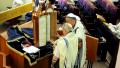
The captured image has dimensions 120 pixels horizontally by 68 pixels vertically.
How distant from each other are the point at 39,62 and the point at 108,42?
1.89m

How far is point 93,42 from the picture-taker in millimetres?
2711

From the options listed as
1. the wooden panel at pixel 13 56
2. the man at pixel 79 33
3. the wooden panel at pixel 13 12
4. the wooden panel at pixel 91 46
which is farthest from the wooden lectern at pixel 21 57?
the wooden panel at pixel 13 12

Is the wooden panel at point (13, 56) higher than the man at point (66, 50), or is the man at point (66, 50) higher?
the man at point (66, 50)

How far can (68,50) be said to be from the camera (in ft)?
7.33

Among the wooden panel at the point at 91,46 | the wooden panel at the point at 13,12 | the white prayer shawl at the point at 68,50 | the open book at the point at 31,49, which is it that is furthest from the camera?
the wooden panel at the point at 13,12

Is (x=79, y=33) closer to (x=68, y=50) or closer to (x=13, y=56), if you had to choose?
(x=68, y=50)

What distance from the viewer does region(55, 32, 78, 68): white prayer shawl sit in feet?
7.15

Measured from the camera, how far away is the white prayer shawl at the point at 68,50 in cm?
218

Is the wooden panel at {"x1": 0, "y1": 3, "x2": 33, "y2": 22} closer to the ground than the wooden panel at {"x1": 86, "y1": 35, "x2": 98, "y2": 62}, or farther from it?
farther from it

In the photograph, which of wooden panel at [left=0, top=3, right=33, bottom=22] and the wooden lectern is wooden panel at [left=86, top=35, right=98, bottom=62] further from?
wooden panel at [left=0, top=3, right=33, bottom=22]

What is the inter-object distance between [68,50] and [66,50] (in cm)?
3

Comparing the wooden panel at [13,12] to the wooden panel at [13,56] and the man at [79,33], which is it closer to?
the wooden panel at [13,56]

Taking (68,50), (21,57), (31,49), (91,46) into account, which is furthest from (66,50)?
(91,46)

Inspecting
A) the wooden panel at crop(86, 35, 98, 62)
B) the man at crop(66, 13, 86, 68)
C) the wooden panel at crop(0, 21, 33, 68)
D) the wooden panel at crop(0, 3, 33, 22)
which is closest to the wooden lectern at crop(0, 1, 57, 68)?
the wooden panel at crop(0, 21, 33, 68)
